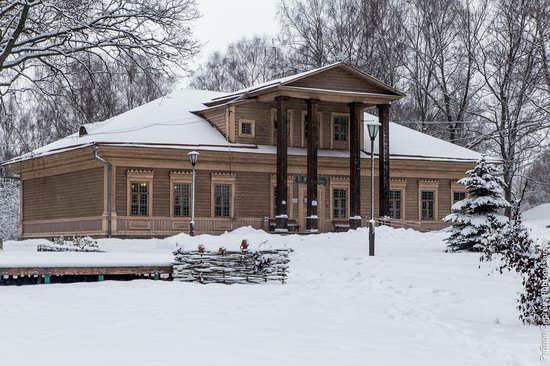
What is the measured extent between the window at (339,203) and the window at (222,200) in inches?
213

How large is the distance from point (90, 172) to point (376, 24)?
23.7m

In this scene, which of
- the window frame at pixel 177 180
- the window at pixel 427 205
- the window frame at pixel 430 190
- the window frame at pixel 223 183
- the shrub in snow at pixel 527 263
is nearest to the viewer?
the shrub in snow at pixel 527 263

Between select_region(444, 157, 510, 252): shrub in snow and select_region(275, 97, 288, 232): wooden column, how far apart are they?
11072mm

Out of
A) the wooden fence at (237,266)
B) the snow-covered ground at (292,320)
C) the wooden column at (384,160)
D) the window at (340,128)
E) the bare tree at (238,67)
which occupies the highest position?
the bare tree at (238,67)

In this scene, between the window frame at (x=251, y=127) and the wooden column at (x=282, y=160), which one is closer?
the wooden column at (x=282, y=160)

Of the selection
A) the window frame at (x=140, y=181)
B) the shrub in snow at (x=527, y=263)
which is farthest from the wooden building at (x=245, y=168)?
the shrub in snow at (x=527, y=263)

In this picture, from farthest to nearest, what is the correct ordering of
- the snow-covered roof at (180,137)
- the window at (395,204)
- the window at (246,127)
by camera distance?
the window at (395,204)
the window at (246,127)
the snow-covered roof at (180,137)

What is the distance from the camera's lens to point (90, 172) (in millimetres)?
35156

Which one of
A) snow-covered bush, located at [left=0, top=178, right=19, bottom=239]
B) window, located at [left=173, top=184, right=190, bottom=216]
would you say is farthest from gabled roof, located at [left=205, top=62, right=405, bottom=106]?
snow-covered bush, located at [left=0, top=178, right=19, bottom=239]

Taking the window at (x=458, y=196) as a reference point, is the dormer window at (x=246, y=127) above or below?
above

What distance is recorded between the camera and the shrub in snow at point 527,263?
11.7 meters

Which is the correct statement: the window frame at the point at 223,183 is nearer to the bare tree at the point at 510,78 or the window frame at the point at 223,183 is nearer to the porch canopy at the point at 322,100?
the porch canopy at the point at 322,100

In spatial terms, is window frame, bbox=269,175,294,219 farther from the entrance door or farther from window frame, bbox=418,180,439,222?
window frame, bbox=418,180,439,222

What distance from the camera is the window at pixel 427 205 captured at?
41.1 meters
